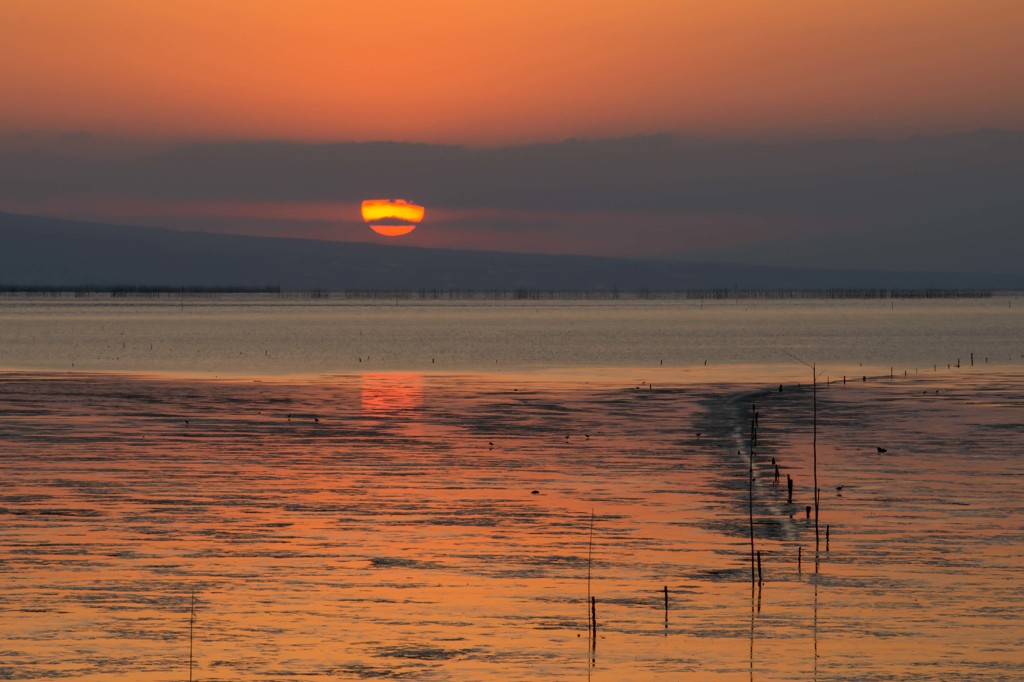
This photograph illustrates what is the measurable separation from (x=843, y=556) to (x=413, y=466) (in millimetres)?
14166

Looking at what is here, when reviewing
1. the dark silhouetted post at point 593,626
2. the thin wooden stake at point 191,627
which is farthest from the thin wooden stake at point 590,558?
the thin wooden stake at point 191,627

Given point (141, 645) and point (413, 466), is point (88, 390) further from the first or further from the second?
point (141, 645)

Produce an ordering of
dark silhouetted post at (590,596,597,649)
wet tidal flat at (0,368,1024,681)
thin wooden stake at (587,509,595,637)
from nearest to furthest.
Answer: wet tidal flat at (0,368,1024,681) < dark silhouetted post at (590,596,597,649) < thin wooden stake at (587,509,595,637)

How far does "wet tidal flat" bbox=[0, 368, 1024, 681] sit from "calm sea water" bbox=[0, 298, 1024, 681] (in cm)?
8

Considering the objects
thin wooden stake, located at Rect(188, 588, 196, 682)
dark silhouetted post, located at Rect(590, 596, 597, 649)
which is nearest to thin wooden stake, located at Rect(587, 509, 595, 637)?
dark silhouetted post, located at Rect(590, 596, 597, 649)

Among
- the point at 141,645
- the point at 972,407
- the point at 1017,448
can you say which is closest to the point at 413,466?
the point at 1017,448

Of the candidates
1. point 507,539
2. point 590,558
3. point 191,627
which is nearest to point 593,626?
point 191,627

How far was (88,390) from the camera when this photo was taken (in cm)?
6338

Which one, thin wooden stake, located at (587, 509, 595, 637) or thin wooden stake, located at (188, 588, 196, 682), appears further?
thin wooden stake, located at (587, 509, 595, 637)

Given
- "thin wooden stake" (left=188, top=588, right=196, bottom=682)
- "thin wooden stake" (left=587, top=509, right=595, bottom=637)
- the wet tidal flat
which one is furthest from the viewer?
"thin wooden stake" (left=587, top=509, right=595, bottom=637)

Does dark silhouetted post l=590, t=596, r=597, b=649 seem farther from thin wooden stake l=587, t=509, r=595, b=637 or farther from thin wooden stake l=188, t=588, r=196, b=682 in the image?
thin wooden stake l=188, t=588, r=196, b=682

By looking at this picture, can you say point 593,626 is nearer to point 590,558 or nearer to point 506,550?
point 590,558

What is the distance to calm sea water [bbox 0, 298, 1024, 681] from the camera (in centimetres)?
1752

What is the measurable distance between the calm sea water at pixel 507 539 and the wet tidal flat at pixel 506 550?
0.08 metres
